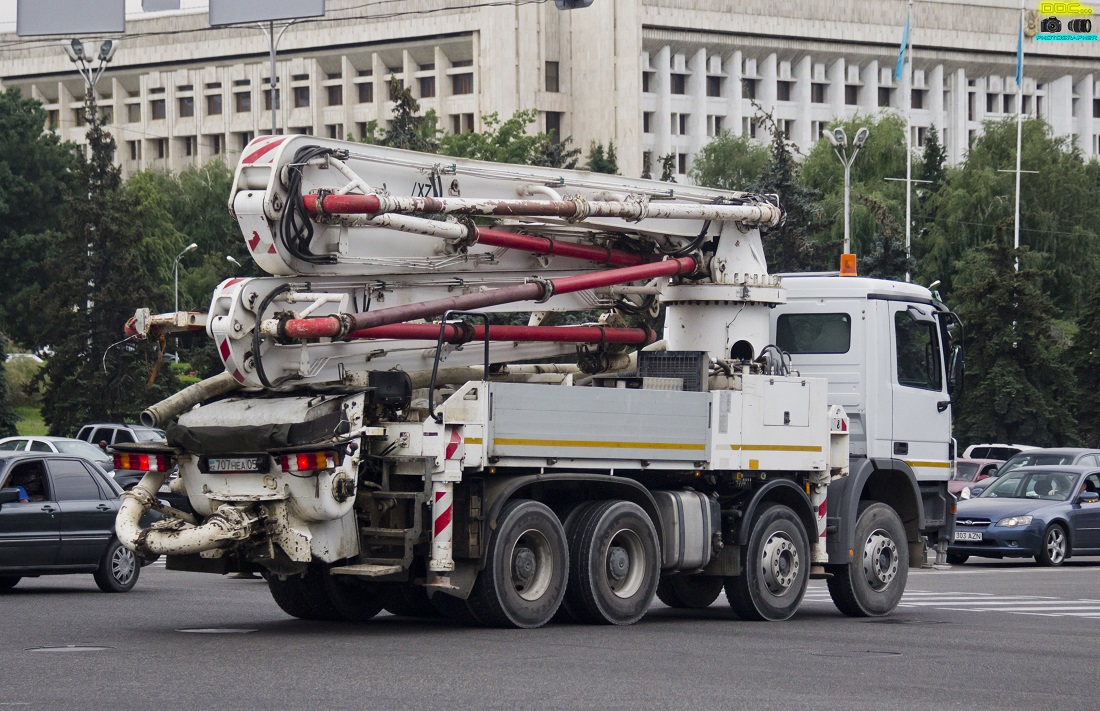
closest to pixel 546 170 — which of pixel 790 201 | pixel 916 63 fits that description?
pixel 790 201

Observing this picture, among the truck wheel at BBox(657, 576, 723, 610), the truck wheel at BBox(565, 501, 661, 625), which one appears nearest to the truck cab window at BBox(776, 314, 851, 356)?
the truck wheel at BBox(657, 576, 723, 610)

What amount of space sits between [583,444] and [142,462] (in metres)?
3.39

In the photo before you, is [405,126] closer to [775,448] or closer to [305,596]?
[775,448]

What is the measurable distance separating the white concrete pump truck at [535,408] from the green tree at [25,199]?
64.1 meters

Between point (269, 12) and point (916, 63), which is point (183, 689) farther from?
point (916, 63)

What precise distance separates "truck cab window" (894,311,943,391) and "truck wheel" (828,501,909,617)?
1.26 metres

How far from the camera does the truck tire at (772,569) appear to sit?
16594 mm

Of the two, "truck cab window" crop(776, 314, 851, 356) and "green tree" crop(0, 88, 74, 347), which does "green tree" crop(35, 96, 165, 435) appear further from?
"truck cab window" crop(776, 314, 851, 356)

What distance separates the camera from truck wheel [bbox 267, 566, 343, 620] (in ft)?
52.2

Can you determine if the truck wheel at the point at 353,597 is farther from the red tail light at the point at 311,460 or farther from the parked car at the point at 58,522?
the parked car at the point at 58,522

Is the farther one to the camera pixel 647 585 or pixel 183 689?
pixel 647 585

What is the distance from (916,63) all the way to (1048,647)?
10646 cm

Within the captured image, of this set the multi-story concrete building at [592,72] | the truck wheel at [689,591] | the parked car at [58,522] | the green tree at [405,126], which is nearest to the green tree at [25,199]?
the green tree at [405,126]

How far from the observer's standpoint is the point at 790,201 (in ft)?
182
